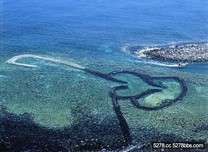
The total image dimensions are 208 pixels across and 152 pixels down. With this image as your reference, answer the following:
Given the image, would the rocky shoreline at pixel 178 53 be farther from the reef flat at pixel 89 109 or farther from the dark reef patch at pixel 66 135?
the dark reef patch at pixel 66 135

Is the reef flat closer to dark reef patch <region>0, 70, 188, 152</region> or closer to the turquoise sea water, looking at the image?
dark reef patch <region>0, 70, 188, 152</region>

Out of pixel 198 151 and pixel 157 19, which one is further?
pixel 157 19

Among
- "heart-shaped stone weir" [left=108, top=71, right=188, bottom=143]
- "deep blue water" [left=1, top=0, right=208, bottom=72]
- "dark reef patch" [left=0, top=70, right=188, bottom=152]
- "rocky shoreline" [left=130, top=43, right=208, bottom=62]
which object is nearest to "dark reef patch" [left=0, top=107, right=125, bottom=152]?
"dark reef patch" [left=0, top=70, right=188, bottom=152]

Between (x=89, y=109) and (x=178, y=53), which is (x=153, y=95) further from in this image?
(x=178, y=53)

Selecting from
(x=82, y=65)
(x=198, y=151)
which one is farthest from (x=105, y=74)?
(x=198, y=151)

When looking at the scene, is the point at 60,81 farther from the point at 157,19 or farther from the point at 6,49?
the point at 157,19

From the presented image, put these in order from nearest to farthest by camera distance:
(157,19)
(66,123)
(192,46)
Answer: (66,123), (192,46), (157,19)
